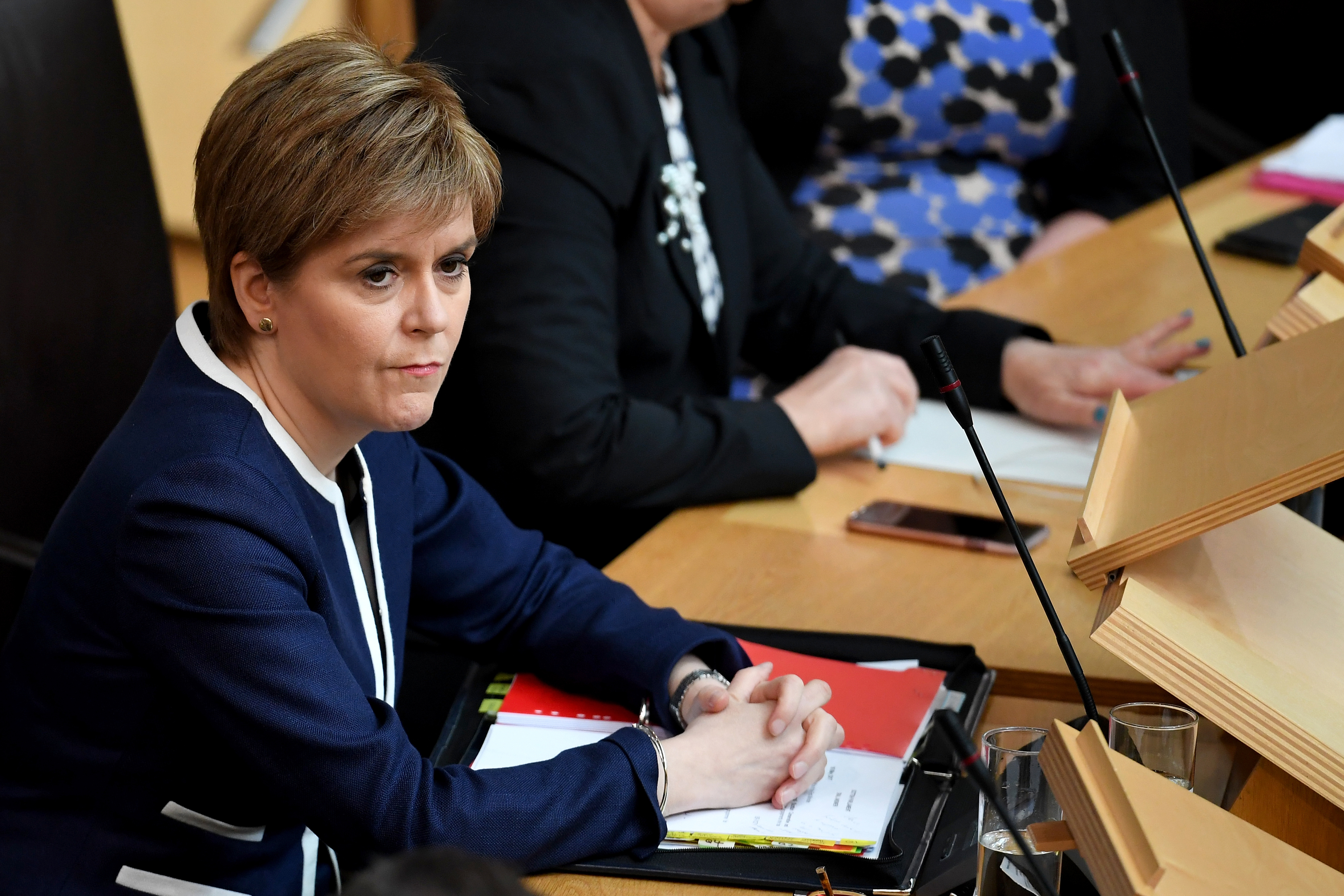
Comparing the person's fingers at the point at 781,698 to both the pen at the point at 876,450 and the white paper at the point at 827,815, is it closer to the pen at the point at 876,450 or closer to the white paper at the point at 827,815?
the white paper at the point at 827,815

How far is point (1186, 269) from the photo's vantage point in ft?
6.85

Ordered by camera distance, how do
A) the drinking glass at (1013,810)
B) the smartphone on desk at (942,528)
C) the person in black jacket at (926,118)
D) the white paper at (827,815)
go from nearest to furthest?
the drinking glass at (1013,810) < the white paper at (827,815) < the smartphone on desk at (942,528) < the person in black jacket at (926,118)

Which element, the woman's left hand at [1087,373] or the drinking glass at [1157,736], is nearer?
the drinking glass at [1157,736]

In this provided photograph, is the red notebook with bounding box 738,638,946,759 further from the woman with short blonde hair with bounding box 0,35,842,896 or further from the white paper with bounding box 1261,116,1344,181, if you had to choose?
the white paper with bounding box 1261,116,1344,181

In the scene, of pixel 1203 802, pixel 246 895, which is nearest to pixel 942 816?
pixel 1203 802

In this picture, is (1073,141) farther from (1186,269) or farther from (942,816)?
(942,816)

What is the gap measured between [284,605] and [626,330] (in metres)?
0.80

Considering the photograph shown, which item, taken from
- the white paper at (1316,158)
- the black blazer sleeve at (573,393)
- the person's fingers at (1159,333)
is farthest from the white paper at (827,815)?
the white paper at (1316,158)

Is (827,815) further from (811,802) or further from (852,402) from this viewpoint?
(852,402)

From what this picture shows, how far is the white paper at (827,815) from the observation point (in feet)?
3.04

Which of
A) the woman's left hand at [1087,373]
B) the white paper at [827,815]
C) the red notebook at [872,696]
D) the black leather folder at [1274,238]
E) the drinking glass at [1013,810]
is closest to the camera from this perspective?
the drinking glass at [1013,810]

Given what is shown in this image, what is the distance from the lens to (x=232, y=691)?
870 mm

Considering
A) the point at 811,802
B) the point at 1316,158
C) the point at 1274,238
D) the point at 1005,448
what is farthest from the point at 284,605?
the point at 1316,158

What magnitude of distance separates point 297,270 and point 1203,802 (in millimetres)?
651
